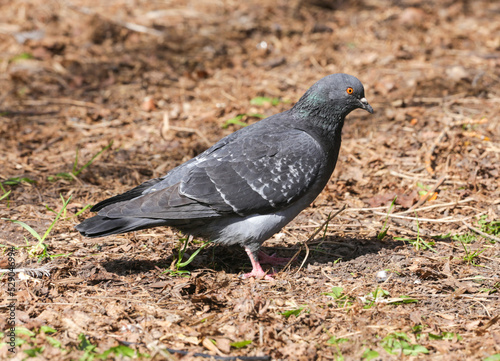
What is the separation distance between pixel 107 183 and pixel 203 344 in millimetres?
3098

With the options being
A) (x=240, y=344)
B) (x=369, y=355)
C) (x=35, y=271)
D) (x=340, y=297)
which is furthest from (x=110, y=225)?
(x=369, y=355)

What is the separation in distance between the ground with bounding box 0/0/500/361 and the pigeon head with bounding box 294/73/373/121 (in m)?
1.05

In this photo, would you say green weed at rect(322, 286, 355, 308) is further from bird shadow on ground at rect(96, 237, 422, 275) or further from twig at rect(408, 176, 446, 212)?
twig at rect(408, 176, 446, 212)

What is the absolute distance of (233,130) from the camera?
737cm

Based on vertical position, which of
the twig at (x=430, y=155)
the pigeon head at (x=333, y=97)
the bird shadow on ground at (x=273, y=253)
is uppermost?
the pigeon head at (x=333, y=97)

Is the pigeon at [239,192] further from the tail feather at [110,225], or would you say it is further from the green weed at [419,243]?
the green weed at [419,243]

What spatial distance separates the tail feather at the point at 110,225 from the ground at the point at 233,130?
375mm

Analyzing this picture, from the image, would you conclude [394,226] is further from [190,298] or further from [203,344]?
[203,344]

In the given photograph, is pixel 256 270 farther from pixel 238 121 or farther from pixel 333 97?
pixel 238 121

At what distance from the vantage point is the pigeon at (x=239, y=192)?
4496 mm

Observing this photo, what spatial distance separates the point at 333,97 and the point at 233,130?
259cm

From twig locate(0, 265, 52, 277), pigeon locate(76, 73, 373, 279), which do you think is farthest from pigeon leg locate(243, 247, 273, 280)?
twig locate(0, 265, 52, 277)

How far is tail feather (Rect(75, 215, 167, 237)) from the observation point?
4289 mm

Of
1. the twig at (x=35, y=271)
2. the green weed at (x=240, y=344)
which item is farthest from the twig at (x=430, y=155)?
the twig at (x=35, y=271)
